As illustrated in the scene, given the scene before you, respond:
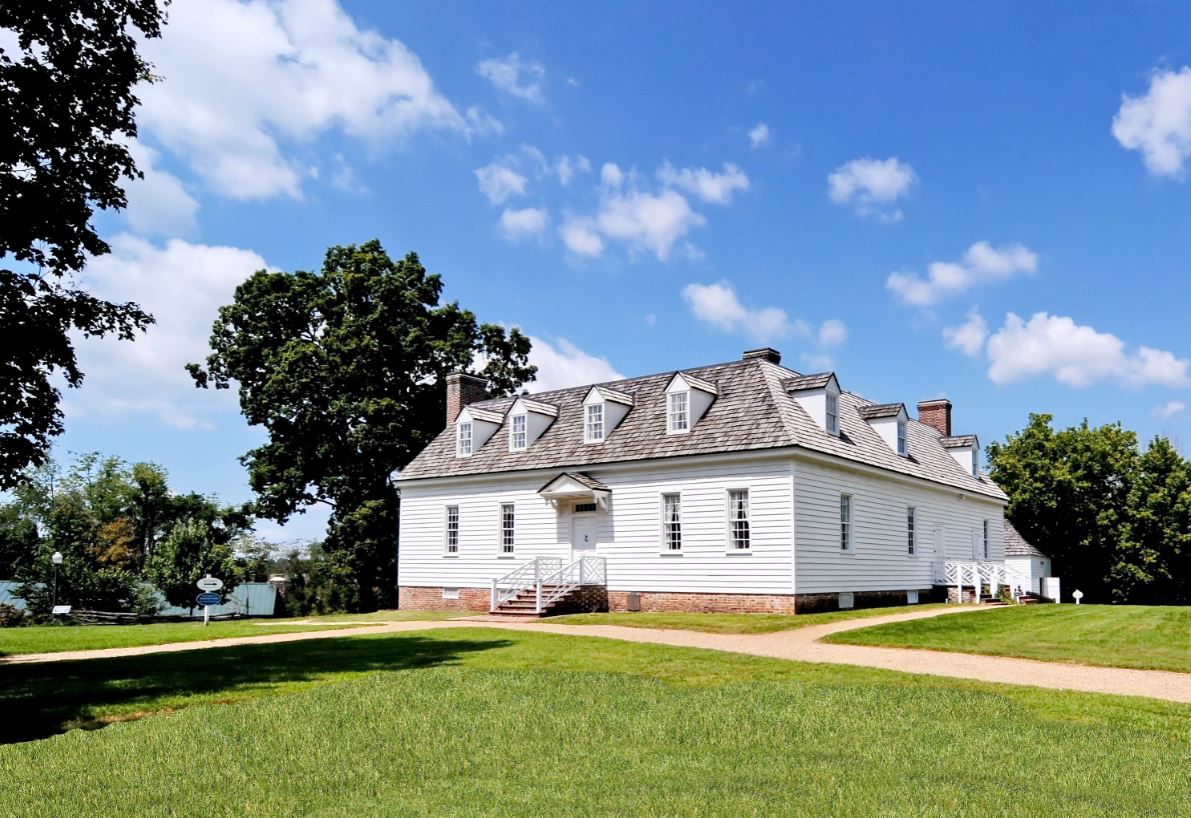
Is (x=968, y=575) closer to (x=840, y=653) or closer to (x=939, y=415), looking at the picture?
(x=939, y=415)

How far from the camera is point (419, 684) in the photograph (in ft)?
38.0

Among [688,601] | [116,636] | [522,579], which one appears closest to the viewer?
[116,636]

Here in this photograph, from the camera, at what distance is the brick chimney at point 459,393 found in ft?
114

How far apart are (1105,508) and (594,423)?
32.3m

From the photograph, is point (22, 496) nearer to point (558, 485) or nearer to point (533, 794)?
point (558, 485)

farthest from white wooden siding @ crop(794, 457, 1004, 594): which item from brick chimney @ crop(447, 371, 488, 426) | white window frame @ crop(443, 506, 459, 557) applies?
brick chimney @ crop(447, 371, 488, 426)

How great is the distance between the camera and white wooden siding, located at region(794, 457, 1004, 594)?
78.3ft

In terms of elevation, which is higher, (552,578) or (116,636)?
(552,578)

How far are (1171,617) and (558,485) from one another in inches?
655

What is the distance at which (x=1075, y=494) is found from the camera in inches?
1806

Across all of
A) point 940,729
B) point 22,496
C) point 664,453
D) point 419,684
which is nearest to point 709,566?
point 664,453

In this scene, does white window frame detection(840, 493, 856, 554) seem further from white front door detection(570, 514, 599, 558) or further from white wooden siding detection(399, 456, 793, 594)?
white front door detection(570, 514, 599, 558)

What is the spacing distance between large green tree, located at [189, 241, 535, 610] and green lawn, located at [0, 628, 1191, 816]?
2682 centimetres

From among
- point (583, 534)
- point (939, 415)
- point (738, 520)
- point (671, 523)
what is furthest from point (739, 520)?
point (939, 415)
